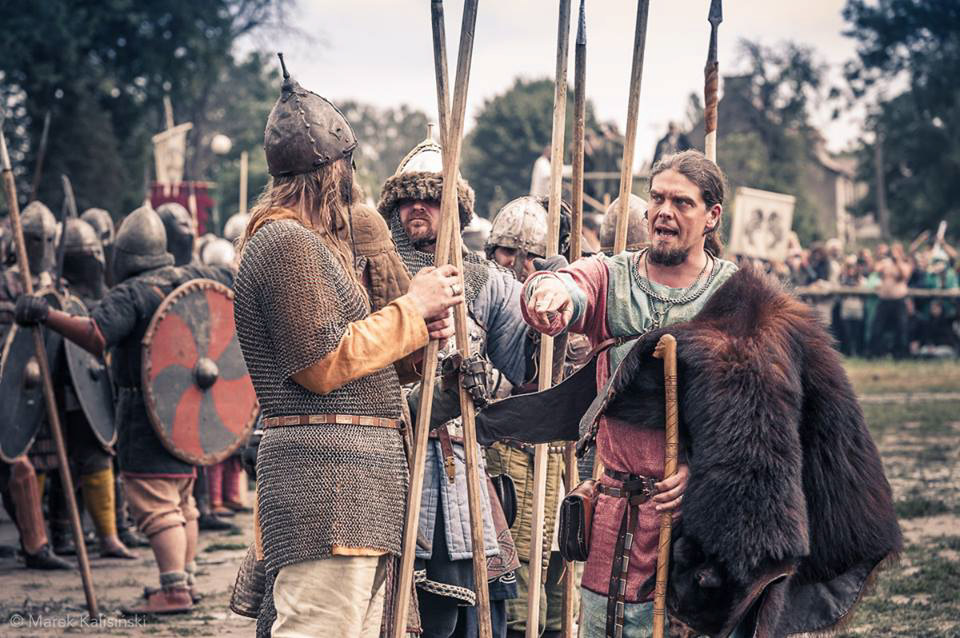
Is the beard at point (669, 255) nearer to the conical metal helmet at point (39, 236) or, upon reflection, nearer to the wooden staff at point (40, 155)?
the wooden staff at point (40, 155)

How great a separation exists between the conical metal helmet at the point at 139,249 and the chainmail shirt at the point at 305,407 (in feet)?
12.7

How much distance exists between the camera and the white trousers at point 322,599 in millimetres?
3465

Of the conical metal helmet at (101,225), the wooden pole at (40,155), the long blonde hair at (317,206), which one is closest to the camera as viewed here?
the long blonde hair at (317,206)

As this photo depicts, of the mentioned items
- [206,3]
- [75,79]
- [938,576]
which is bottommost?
[938,576]

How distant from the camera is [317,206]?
3604 mm

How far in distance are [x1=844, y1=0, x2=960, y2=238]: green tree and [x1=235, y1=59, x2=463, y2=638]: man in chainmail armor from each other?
1335 inches

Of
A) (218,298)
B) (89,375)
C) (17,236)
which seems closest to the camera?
(17,236)

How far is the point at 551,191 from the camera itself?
14.9 feet

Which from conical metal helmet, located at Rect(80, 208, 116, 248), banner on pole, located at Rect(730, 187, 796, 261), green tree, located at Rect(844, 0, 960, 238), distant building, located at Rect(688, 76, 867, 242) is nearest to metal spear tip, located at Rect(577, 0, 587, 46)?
conical metal helmet, located at Rect(80, 208, 116, 248)

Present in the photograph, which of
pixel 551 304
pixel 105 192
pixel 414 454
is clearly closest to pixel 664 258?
pixel 551 304

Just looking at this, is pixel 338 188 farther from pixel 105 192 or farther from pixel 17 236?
pixel 105 192

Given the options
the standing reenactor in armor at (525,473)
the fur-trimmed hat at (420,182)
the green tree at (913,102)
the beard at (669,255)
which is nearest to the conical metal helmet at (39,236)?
the standing reenactor in armor at (525,473)

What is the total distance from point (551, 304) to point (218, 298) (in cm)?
387

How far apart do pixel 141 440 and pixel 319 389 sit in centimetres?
371
